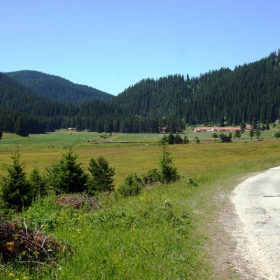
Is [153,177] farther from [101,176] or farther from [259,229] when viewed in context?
[259,229]

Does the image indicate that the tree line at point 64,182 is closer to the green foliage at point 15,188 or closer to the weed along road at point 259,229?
the green foliage at point 15,188

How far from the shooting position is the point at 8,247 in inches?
233

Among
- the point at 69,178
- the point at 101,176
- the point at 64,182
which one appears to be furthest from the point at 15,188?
the point at 101,176

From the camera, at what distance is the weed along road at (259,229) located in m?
6.92

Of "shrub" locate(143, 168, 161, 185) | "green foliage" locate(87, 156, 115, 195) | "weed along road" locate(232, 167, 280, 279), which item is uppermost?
"weed along road" locate(232, 167, 280, 279)

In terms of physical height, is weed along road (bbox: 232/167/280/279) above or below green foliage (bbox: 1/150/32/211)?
above

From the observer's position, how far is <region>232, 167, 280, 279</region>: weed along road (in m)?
6.92

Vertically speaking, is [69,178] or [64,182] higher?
[69,178]

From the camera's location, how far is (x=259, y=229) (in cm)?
978

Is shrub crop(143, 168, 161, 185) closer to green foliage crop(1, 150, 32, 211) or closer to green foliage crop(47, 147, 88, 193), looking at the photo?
green foliage crop(47, 147, 88, 193)

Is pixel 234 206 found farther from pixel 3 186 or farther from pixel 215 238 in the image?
pixel 3 186

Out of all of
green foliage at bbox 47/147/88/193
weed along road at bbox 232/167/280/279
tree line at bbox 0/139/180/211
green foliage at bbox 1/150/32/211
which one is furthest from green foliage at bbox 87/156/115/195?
weed along road at bbox 232/167/280/279

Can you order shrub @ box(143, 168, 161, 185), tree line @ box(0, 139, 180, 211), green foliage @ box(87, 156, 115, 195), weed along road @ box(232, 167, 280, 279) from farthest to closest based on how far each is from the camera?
green foliage @ box(87, 156, 115, 195) → shrub @ box(143, 168, 161, 185) → tree line @ box(0, 139, 180, 211) → weed along road @ box(232, 167, 280, 279)

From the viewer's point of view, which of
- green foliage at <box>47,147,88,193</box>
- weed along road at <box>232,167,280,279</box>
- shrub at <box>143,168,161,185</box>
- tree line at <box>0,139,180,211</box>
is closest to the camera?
weed along road at <box>232,167,280,279</box>
